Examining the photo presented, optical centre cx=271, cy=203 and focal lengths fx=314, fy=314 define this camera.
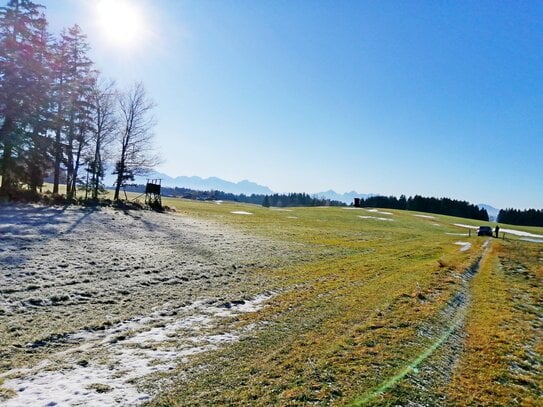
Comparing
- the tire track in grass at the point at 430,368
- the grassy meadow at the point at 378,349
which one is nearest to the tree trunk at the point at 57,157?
the grassy meadow at the point at 378,349

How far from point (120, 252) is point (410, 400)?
12.5 metres

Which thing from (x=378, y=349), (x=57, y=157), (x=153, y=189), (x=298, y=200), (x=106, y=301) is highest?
(x=57, y=157)

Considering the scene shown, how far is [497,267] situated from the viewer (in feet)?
56.7

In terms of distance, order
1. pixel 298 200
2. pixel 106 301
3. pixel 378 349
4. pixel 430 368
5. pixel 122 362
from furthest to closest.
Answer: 1. pixel 298 200
2. pixel 106 301
3. pixel 378 349
4. pixel 430 368
5. pixel 122 362

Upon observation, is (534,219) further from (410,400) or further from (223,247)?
(410,400)

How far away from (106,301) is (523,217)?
410 feet

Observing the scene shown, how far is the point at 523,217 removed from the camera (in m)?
100

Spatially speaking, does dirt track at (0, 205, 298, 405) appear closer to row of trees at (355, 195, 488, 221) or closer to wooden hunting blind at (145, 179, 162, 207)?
wooden hunting blind at (145, 179, 162, 207)

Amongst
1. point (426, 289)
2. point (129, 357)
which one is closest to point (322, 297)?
point (426, 289)

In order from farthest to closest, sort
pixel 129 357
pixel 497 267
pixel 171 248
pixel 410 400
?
pixel 497 267 < pixel 171 248 < pixel 129 357 < pixel 410 400

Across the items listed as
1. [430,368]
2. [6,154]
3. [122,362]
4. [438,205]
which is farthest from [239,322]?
[438,205]

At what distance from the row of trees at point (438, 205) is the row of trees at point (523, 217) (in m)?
6.95

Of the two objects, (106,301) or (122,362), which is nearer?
(122,362)

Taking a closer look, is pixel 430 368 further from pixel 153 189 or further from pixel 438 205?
pixel 438 205
